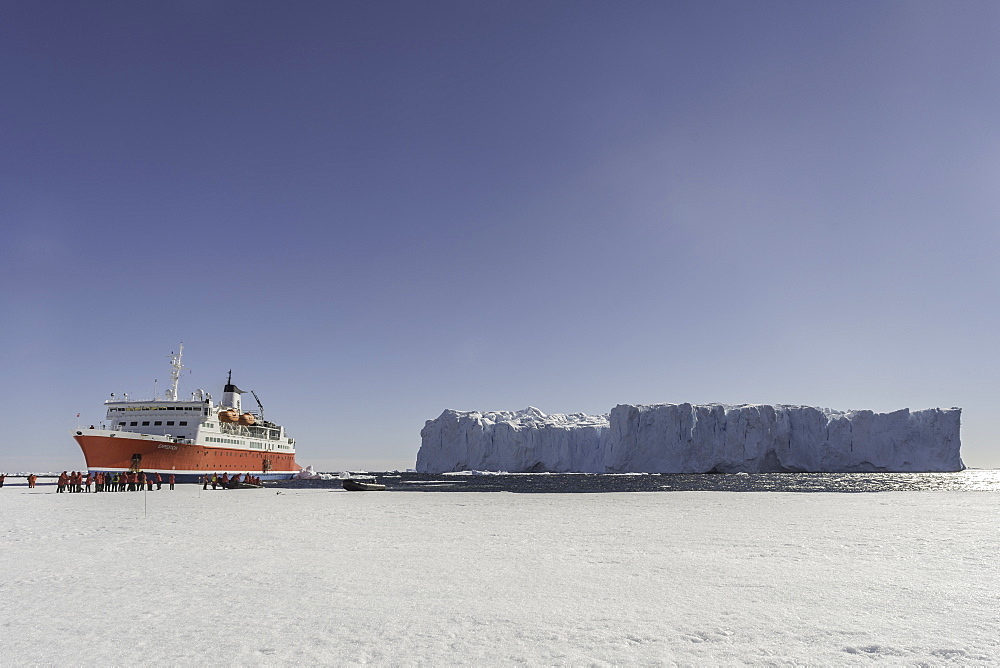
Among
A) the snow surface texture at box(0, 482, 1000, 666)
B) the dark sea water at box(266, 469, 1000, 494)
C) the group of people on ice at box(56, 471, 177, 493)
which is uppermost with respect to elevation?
the snow surface texture at box(0, 482, 1000, 666)

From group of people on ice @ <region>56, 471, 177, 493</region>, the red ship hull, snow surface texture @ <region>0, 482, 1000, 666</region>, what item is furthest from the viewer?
the red ship hull

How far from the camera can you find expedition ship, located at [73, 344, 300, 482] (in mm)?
41750

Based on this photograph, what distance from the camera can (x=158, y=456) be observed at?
1740 inches

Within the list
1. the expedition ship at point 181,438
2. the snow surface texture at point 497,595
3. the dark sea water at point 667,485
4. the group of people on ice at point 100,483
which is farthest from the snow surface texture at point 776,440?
the snow surface texture at point 497,595

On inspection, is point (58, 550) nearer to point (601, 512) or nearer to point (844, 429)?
point (601, 512)

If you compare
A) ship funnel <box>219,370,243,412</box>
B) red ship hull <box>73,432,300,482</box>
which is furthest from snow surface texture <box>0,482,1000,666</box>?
ship funnel <box>219,370,243,412</box>

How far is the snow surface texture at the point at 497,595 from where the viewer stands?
5375 mm

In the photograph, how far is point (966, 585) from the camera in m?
7.88

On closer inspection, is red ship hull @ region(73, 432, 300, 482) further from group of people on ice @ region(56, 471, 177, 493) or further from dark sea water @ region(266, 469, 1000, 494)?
group of people on ice @ region(56, 471, 177, 493)

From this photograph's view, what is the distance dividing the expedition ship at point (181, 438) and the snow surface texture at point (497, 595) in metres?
31.7

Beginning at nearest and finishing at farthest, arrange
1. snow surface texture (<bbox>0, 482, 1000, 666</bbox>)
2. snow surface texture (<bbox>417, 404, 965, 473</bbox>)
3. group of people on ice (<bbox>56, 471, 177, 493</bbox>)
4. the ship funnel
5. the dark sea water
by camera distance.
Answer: snow surface texture (<bbox>0, 482, 1000, 666</bbox>)
group of people on ice (<bbox>56, 471, 177, 493</bbox>)
the dark sea water
the ship funnel
snow surface texture (<bbox>417, 404, 965, 473</bbox>)

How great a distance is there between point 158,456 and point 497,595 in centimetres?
4481

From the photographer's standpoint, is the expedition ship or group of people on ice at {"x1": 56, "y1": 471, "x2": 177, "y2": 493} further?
the expedition ship

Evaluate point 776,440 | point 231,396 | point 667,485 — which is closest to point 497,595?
point 667,485
